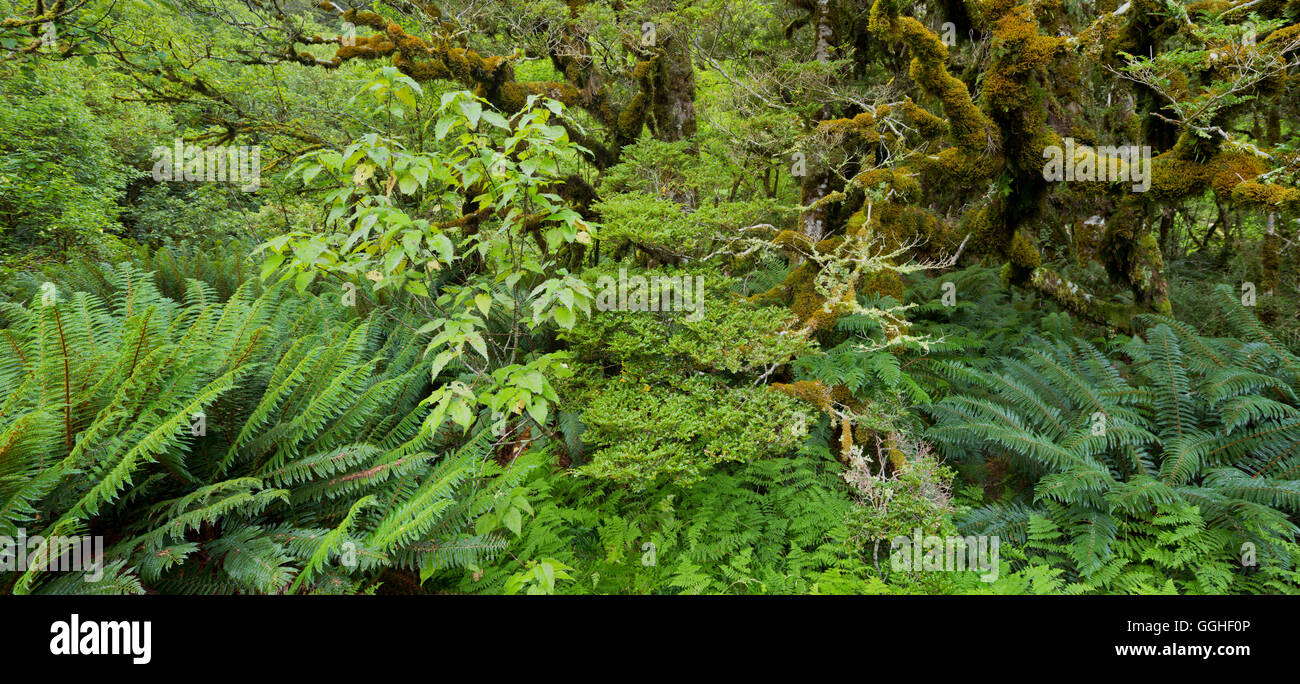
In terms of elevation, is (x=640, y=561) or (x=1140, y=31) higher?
(x=1140, y=31)

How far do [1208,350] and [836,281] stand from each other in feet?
8.77

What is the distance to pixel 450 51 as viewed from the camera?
539 cm

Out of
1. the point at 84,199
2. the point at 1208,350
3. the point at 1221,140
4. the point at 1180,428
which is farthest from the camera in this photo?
the point at 84,199

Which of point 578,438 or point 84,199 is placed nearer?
point 578,438

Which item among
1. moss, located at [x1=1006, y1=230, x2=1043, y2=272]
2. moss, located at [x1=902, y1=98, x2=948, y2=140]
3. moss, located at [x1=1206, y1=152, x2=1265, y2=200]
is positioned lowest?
moss, located at [x1=1006, y1=230, x2=1043, y2=272]

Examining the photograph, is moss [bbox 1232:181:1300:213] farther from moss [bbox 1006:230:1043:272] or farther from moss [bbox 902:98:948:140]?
moss [bbox 902:98:948:140]

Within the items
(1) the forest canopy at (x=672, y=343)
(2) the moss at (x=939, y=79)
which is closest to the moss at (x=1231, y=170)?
(1) the forest canopy at (x=672, y=343)

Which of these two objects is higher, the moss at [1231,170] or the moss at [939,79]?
the moss at [939,79]

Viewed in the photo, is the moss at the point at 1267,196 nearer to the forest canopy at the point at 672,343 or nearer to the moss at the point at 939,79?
the forest canopy at the point at 672,343

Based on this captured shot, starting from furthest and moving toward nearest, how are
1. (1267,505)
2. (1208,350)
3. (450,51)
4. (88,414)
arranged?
1. (450,51)
2. (1208,350)
3. (1267,505)
4. (88,414)

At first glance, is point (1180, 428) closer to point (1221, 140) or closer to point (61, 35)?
point (1221, 140)

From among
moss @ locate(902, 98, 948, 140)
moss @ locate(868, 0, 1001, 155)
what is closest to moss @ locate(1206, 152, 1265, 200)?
moss @ locate(868, 0, 1001, 155)

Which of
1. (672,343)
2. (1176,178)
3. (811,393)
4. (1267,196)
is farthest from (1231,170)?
(672,343)

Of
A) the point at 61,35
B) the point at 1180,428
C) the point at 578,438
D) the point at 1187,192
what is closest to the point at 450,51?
the point at 61,35
